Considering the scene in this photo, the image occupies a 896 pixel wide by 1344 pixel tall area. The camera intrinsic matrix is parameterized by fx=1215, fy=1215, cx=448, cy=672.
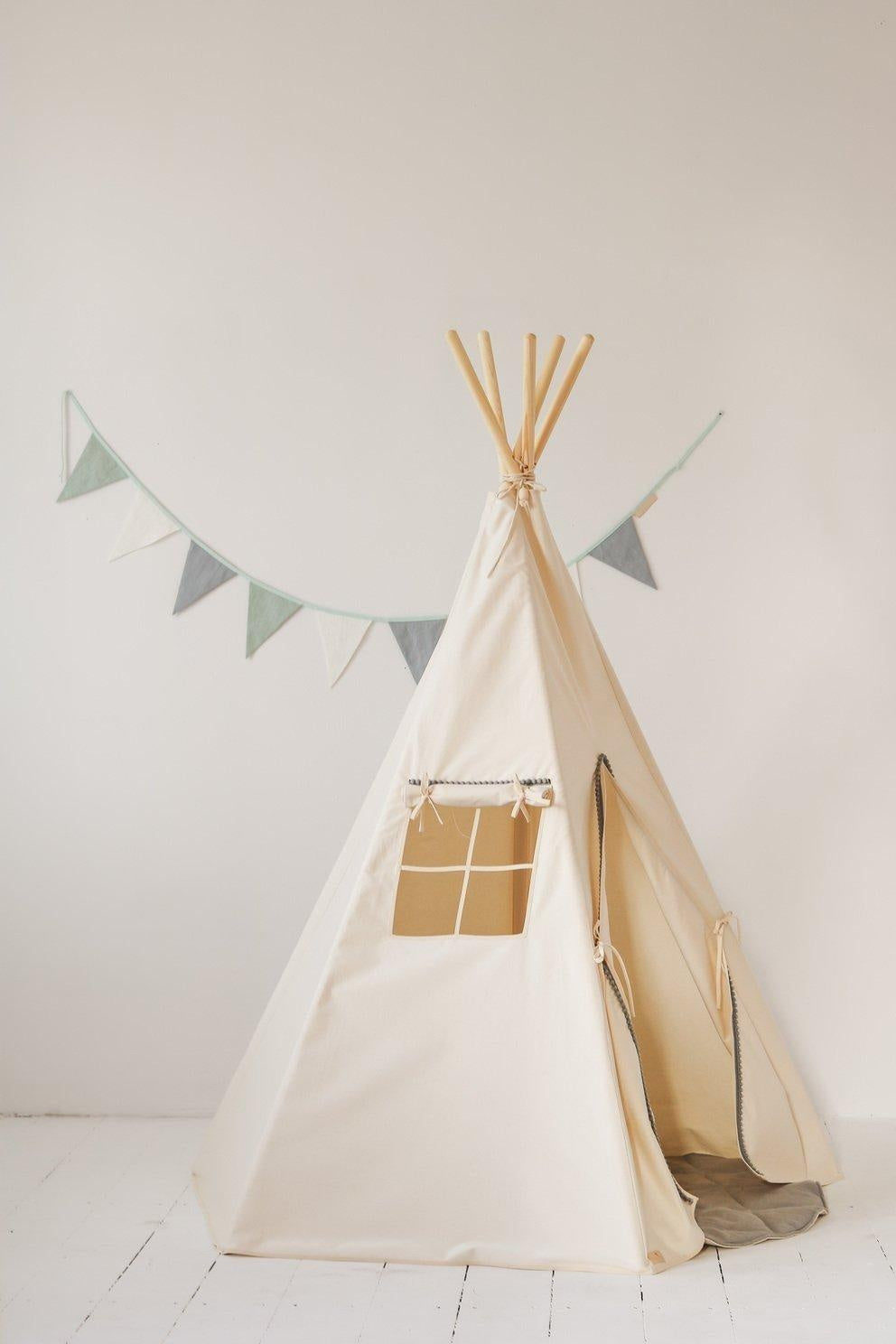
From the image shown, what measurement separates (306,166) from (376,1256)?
2.29 metres

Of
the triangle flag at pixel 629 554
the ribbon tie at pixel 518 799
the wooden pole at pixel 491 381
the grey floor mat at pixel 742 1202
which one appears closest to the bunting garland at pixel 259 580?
the triangle flag at pixel 629 554

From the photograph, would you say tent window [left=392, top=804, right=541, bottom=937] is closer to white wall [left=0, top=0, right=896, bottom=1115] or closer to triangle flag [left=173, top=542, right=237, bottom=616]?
white wall [left=0, top=0, right=896, bottom=1115]

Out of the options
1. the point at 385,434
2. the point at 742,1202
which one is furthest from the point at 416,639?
the point at 742,1202

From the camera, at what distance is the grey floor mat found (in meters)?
2.10

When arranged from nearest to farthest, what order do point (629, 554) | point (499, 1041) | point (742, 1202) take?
1. point (499, 1041)
2. point (742, 1202)
3. point (629, 554)

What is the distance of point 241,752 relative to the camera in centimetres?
284

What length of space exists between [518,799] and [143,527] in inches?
49.7

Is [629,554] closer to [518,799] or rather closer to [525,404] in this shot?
[525,404]

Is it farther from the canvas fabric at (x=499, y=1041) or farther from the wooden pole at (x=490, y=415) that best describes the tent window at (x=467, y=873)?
the wooden pole at (x=490, y=415)

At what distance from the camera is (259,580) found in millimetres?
2826

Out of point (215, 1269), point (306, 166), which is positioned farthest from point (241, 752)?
point (306, 166)

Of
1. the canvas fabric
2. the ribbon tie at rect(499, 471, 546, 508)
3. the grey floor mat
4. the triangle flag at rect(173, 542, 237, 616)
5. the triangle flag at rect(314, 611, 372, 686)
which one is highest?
the ribbon tie at rect(499, 471, 546, 508)

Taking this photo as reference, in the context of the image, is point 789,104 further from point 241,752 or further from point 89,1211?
point 89,1211

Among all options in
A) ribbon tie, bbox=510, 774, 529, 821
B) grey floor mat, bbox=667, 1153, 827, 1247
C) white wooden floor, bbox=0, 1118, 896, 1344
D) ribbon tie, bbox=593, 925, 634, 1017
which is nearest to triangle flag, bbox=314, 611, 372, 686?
ribbon tie, bbox=510, 774, 529, 821
